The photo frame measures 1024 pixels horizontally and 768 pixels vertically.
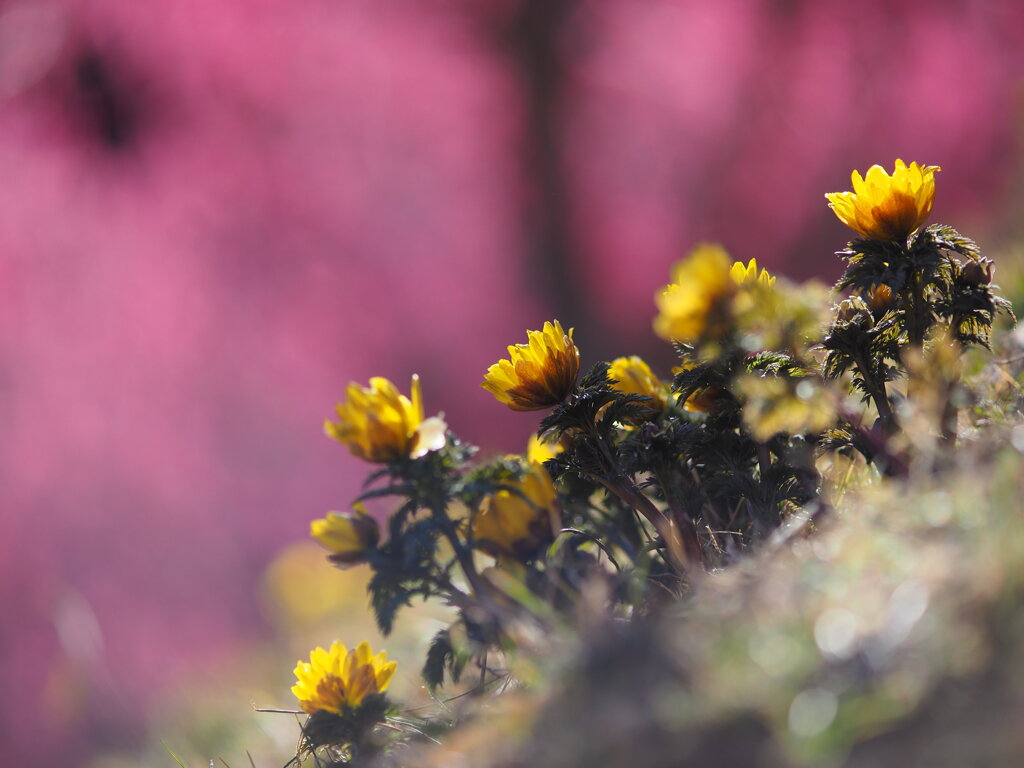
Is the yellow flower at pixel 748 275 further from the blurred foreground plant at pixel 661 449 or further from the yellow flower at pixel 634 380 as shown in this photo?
the yellow flower at pixel 634 380

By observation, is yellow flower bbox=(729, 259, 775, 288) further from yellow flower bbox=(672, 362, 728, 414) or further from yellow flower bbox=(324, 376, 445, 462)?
yellow flower bbox=(324, 376, 445, 462)

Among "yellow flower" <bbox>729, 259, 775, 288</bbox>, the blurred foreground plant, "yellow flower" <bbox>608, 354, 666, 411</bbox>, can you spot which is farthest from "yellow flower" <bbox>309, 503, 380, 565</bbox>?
"yellow flower" <bbox>729, 259, 775, 288</bbox>

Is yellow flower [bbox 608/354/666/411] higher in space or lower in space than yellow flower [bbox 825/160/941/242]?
higher

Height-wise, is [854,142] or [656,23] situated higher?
[656,23]

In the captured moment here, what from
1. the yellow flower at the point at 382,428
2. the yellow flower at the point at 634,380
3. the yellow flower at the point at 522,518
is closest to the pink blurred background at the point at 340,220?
the yellow flower at the point at 634,380

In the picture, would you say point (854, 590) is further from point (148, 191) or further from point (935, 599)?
point (148, 191)

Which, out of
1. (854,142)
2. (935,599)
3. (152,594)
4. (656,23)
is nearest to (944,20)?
(854,142)
